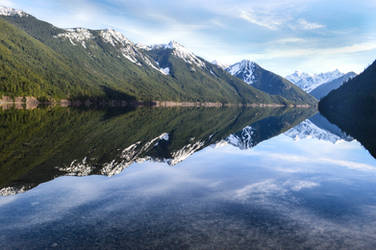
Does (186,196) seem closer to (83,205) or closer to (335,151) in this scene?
(83,205)

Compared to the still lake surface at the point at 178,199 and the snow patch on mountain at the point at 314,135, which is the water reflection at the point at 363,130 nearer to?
the snow patch on mountain at the point at 314,135

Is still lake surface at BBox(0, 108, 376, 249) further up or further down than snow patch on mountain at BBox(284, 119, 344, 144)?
further down

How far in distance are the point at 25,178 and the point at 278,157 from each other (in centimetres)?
3554

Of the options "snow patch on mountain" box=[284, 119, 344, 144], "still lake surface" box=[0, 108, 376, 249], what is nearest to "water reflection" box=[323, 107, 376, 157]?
"snow patch on mountain" box=[284, 119, 344, 144]

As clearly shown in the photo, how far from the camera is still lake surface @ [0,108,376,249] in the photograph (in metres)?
16.0

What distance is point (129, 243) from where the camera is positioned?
49.8 ft

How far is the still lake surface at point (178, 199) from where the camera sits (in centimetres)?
1605

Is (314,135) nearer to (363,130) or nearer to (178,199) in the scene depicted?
(363,130)

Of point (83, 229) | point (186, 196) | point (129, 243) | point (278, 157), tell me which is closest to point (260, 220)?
point (186, 196)

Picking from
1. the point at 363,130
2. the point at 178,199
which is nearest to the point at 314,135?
the point at 363,130

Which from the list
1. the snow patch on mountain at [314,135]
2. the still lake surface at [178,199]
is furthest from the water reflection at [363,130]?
the still lake surface at [178,199]

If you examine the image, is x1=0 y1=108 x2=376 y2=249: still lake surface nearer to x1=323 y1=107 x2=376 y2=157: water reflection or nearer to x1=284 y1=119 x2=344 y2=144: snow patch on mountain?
x1=323 y1=107 x2=376 y2=157: water reflection

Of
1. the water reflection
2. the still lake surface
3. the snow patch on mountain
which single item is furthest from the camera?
the snow patch on mountain

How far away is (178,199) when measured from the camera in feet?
75.9
